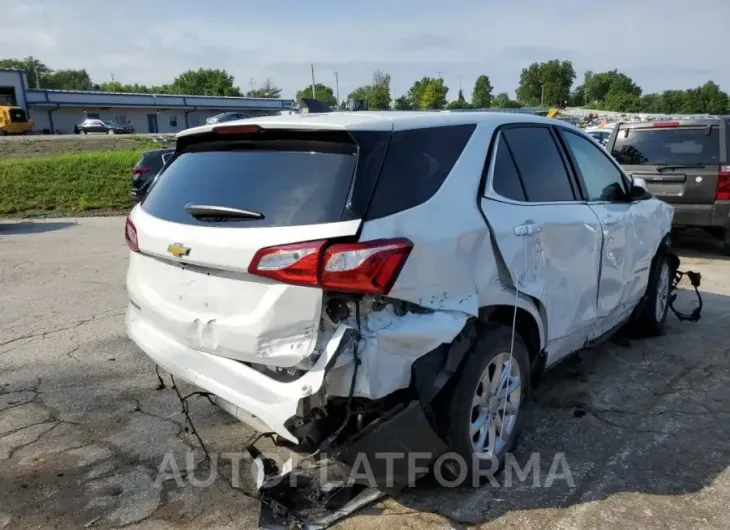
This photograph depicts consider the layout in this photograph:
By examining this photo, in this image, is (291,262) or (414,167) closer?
(291,262)

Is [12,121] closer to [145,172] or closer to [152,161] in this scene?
[152,161]

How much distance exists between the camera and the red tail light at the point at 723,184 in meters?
8.44

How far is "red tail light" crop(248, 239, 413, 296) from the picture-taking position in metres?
2.51

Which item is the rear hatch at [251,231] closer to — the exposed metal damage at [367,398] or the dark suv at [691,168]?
the exposed metal damage at [367,398]

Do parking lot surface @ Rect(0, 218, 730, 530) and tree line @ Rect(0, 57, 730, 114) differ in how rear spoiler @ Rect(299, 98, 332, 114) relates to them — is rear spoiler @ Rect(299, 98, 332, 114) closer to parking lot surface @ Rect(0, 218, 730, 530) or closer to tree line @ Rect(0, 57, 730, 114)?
parking lot surface @ Rect(0, 218, 730, 530)

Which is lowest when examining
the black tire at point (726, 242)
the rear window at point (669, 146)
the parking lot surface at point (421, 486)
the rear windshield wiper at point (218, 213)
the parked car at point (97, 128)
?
the black tire at point (726, 242)

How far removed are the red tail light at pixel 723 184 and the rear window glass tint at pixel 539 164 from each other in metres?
5.70

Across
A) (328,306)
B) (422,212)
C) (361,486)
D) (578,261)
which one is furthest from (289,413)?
(578,261)

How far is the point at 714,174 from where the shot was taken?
8508mm

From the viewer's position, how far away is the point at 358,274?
8.23 ft

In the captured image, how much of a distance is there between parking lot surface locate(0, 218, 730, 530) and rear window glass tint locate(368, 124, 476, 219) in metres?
1.49

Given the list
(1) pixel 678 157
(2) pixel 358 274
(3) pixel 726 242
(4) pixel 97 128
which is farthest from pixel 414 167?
(4) pixel 97 128

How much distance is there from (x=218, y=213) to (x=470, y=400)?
4.79 ft

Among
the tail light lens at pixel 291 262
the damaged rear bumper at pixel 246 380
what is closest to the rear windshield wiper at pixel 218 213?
the tail light lens at pixel 291 262
